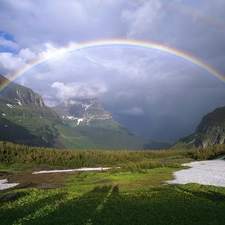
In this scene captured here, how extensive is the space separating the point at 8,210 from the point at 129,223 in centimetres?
1438

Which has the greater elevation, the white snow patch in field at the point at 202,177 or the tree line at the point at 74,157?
the tree line at the point at 74,157

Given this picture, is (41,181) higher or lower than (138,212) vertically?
higher

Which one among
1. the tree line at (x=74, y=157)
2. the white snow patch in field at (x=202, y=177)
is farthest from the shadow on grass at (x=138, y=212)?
the tree line at (x=74, y=157)

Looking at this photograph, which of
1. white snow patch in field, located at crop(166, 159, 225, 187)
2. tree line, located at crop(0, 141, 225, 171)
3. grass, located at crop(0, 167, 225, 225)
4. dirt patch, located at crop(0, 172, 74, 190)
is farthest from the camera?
tree line, located at crop(0, 141, 225, 171)

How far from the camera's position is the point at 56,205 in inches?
1065

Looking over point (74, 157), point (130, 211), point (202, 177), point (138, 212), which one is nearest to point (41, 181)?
point (202, 177)

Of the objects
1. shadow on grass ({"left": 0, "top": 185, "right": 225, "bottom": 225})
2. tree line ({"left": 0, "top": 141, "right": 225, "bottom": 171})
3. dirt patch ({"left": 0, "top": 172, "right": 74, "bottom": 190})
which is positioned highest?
tree line ({"left": 0, "top": 141, "right": 225, "bottom": 171})

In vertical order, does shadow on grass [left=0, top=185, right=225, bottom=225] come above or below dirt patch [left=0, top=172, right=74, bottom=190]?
below

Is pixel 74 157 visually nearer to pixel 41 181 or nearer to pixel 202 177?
pixel 41 181

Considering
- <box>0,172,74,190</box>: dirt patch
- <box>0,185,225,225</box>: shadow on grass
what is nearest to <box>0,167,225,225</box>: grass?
<box>0,185,225,225</box>: shadow on grass

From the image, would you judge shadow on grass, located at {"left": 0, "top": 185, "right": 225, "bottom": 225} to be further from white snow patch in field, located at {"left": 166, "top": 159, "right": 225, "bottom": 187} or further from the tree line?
the tree line

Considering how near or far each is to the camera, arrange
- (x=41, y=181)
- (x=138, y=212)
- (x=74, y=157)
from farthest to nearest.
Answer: (x=74, y=157)
(x=41, y=181)
(x=138, y=212)

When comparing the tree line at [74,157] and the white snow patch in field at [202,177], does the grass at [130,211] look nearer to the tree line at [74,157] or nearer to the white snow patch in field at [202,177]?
the white snow patch in field at [202,177]

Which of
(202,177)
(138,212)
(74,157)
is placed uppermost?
(74,157)
